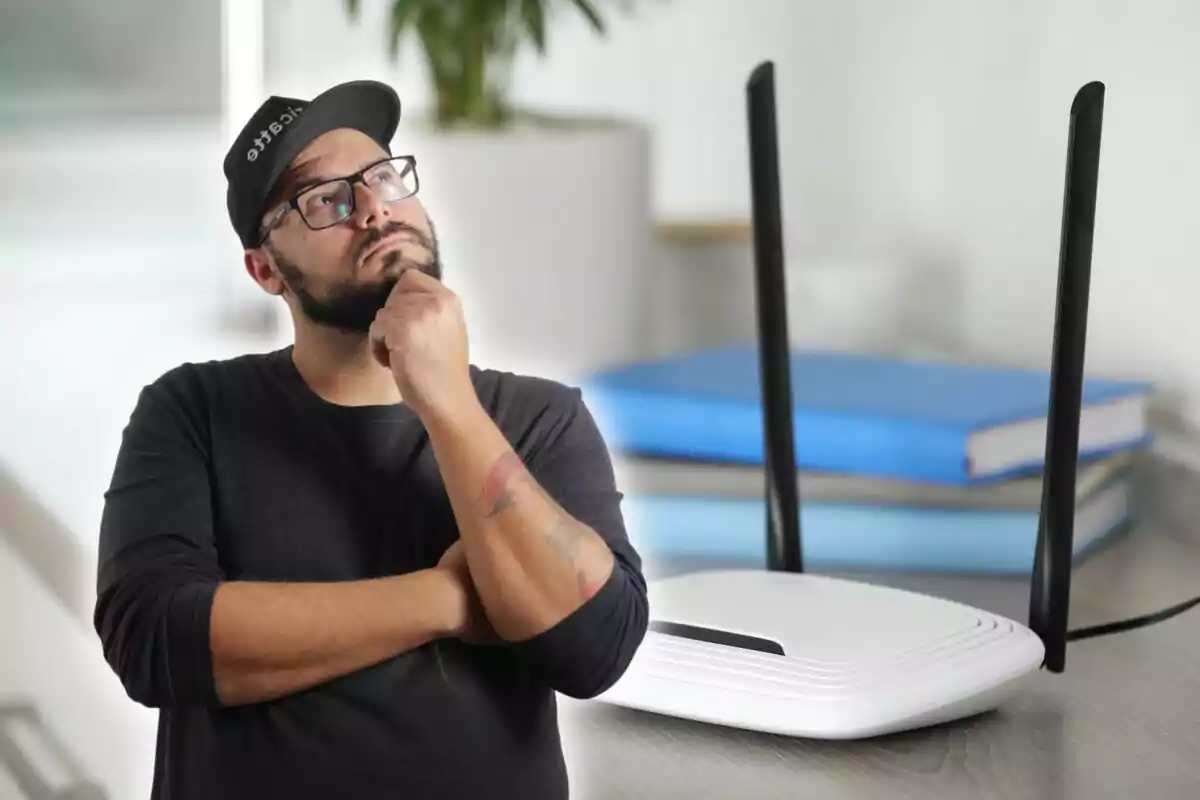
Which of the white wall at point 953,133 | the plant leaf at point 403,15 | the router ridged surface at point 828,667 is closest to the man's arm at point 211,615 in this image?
the router ridged surface at point 828,667

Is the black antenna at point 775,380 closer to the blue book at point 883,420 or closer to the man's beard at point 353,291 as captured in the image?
the blue book at point 883,420

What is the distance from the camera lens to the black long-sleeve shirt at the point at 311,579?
0.36 meters

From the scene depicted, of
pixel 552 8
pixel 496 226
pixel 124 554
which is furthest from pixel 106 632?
pixel 552 8

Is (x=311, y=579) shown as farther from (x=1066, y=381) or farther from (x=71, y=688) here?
(x=1066, y=381)

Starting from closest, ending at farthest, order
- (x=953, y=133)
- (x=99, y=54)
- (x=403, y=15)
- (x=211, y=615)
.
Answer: (x=211, y=615) → (x=99, y=54) → (x=403, y=15) → (x=953, y=133)

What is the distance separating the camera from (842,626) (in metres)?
0.52

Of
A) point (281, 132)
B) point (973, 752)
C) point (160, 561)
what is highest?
point (281, 132)

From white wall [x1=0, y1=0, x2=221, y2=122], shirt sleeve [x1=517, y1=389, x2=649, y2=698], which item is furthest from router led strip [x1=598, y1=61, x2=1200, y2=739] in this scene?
white wall [x1=0, y1=0, x2=221, y2=122]

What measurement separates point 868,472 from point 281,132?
36 centimetres

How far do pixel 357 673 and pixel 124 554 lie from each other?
0.21 ft

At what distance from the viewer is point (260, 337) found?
0.41m

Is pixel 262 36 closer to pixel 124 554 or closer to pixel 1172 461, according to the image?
pixel 124 554

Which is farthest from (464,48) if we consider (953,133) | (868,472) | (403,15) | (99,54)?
(953,133)

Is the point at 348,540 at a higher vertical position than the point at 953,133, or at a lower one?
lower
